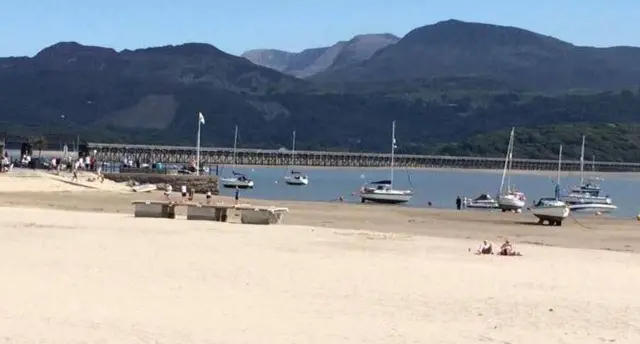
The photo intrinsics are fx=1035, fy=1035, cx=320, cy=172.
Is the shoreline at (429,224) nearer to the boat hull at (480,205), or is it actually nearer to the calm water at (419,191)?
the boat hull at (480,205)

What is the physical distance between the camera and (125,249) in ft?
72.8

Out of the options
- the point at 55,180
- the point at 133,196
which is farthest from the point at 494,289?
the point at 55,180

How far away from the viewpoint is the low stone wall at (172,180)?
249ft

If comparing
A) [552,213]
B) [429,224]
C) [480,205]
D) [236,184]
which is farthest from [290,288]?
[236,184]

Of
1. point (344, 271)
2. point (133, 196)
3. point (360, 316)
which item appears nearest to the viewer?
point (360, 316)

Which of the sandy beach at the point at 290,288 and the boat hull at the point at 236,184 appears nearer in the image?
the sandy beach at the point at 290,288

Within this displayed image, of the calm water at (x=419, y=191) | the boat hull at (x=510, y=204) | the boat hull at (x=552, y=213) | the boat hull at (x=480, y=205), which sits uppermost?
the boat hull at (x=552, y=213)

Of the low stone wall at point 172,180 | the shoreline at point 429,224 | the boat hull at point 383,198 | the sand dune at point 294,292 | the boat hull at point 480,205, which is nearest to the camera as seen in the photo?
the sand dune at point 294,292

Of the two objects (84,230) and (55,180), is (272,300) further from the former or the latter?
(55,180)

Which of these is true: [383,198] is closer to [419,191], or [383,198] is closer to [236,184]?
[236,184]

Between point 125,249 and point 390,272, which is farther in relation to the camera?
point 125,249

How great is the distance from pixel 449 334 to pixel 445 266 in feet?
27.1

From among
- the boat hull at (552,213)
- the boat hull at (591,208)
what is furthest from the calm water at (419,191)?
the boat hull at (552,213)

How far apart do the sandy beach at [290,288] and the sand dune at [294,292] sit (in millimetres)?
30
